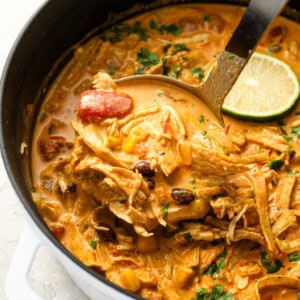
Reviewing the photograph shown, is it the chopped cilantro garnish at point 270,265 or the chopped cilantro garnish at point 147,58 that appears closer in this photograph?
the chopped cilantro garnish at point 270,265

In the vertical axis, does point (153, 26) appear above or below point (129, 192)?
above

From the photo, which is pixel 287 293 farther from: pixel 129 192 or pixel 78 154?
pixel 78 154

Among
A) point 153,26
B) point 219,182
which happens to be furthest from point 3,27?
point 219,182

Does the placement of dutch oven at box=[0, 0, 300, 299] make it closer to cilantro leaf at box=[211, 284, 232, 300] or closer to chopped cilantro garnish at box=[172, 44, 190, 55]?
chopped cilantro garnish at box=[172, 44, 190, 55]

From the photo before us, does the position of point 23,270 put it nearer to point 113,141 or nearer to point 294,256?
point 113,141

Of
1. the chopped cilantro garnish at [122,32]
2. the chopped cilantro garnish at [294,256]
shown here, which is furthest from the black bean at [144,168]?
the chopped cilantro garnish at [122,32]

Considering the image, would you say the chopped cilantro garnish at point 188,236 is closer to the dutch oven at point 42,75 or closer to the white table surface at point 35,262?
the dutch oven at point 42,75
